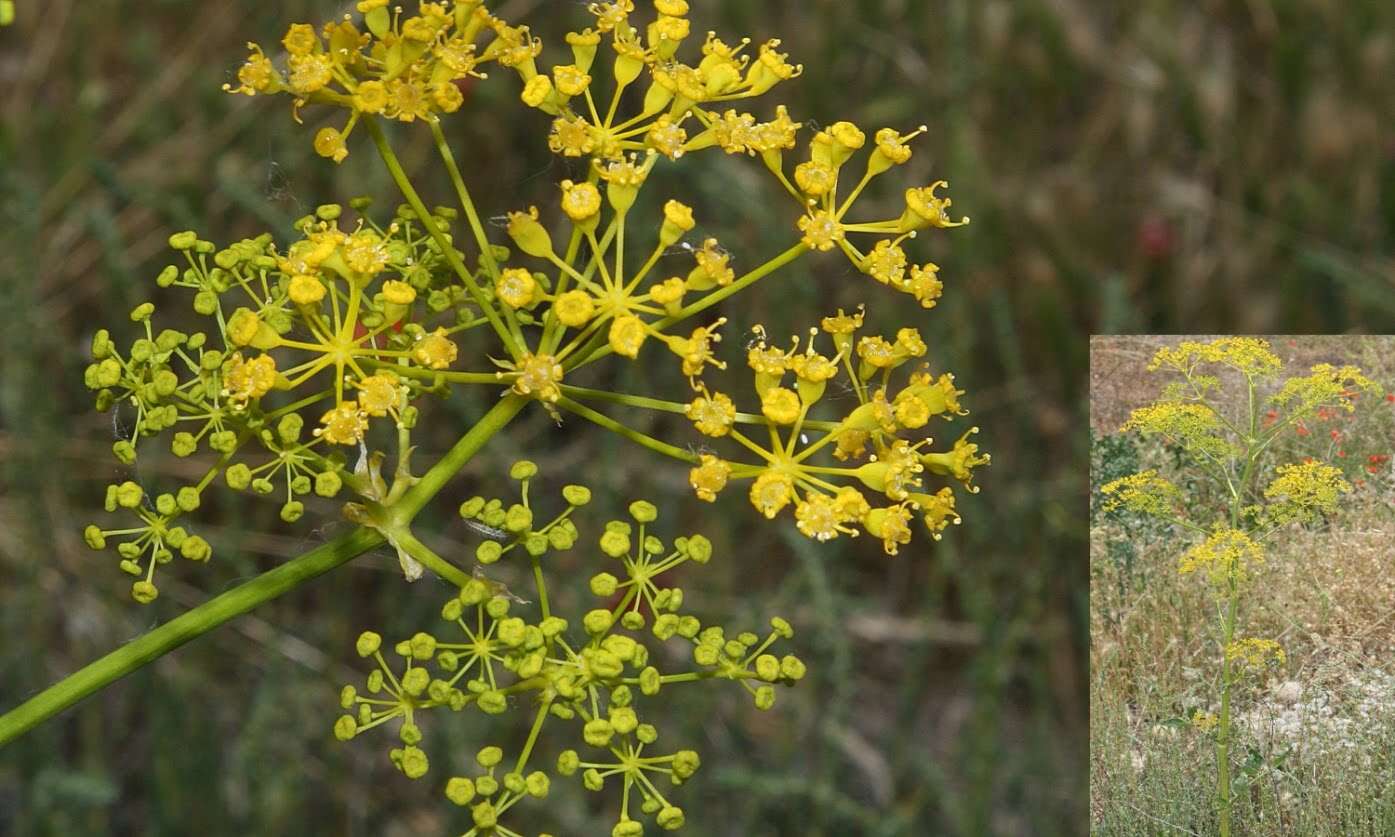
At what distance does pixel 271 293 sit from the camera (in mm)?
1317

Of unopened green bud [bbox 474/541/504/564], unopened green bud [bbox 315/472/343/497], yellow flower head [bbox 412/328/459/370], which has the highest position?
yellow flower head [bbox 412/328/459/370]

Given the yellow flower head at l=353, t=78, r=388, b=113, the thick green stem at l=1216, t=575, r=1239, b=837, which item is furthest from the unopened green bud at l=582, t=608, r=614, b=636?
the thick green stem at l=1216, t=575, r=1239, b=837

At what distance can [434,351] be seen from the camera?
1.22 m

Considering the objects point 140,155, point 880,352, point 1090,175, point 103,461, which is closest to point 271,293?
point 880,352

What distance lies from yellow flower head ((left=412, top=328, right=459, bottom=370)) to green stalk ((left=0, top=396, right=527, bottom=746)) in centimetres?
6

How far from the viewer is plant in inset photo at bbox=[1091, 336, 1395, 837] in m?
1.55

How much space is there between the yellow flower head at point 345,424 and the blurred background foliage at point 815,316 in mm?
1346

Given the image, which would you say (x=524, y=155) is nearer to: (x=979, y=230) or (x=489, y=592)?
(x=979, y=230)

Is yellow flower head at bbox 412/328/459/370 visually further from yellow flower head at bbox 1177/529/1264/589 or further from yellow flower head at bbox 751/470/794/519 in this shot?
yellow flower head at bbox 1177/529/1264/589

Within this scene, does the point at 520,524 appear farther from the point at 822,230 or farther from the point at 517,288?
the point at 822,230

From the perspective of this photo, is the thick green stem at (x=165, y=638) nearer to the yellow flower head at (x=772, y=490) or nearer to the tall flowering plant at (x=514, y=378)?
the tall flowering plant at (x=514, y=378)

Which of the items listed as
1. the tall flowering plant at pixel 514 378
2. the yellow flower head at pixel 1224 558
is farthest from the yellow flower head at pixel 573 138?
the yellow flower head at pixel 1224 558

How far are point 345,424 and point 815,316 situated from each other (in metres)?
2.43

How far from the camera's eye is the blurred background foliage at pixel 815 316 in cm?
286
